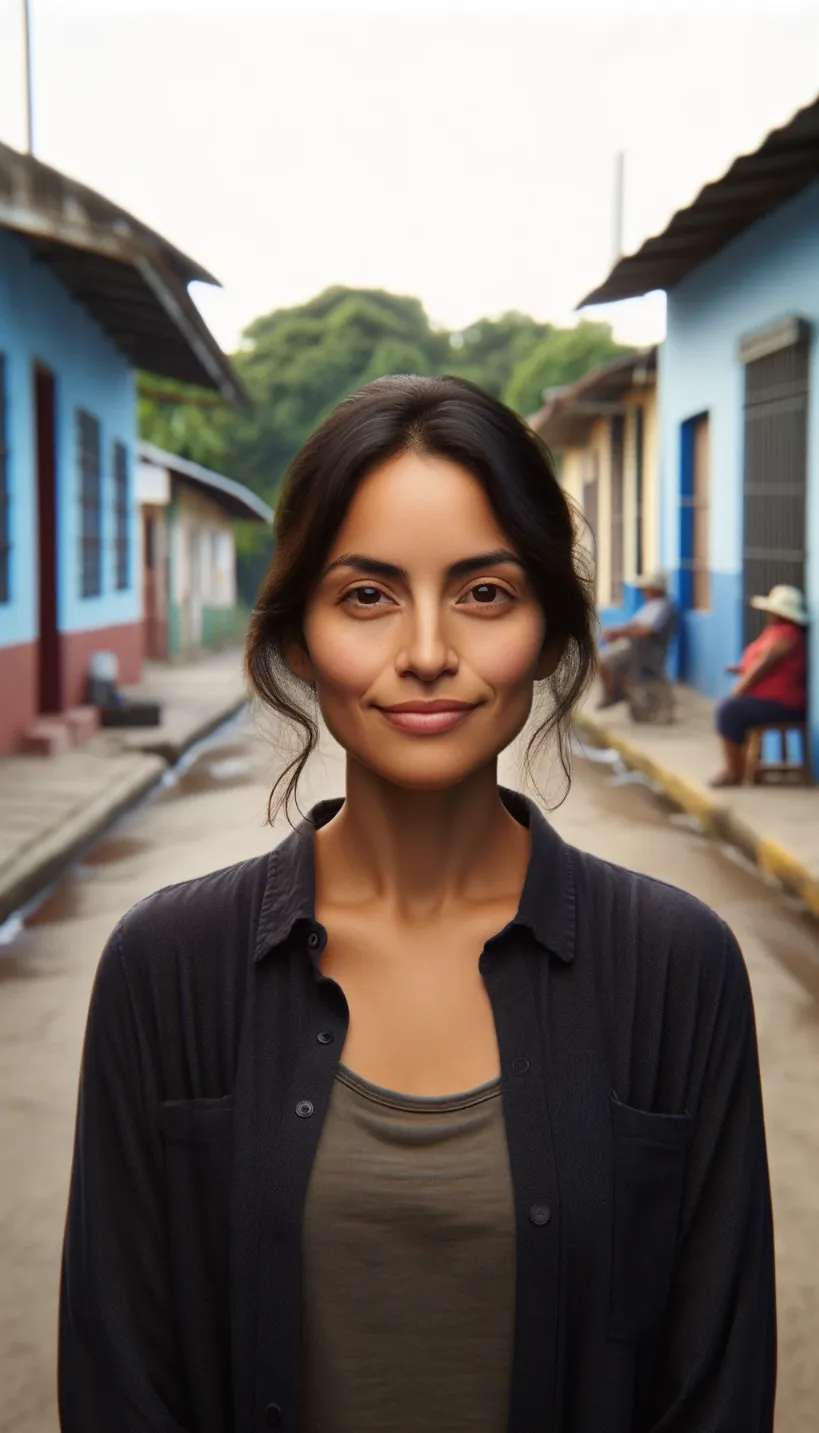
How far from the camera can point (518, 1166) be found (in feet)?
4.98

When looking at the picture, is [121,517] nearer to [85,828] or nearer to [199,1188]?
[85,828]

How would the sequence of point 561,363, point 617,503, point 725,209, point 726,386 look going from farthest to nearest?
point 561,363, point 617,503, point 726,386, point 725,209

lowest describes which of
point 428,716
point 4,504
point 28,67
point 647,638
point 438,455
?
point 647,638

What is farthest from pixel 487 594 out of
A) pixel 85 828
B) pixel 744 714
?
pixel 744 714

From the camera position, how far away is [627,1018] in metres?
1.59

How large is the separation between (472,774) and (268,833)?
727 cm

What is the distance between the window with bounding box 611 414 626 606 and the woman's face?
20.5m

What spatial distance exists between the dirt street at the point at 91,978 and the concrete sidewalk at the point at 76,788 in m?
0.14

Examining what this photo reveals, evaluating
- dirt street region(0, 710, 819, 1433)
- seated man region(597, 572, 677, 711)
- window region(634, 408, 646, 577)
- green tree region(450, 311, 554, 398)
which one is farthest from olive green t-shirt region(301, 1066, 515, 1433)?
green tree region(450, 311, 554, 398)

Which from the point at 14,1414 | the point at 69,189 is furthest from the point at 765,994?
the point at 69,189

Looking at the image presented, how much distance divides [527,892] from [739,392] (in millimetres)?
12208

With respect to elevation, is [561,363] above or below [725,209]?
above

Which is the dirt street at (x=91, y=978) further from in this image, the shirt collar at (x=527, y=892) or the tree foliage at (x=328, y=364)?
the tree foliage at (x=328, y=364)

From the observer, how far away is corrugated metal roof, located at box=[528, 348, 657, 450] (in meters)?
18.5
